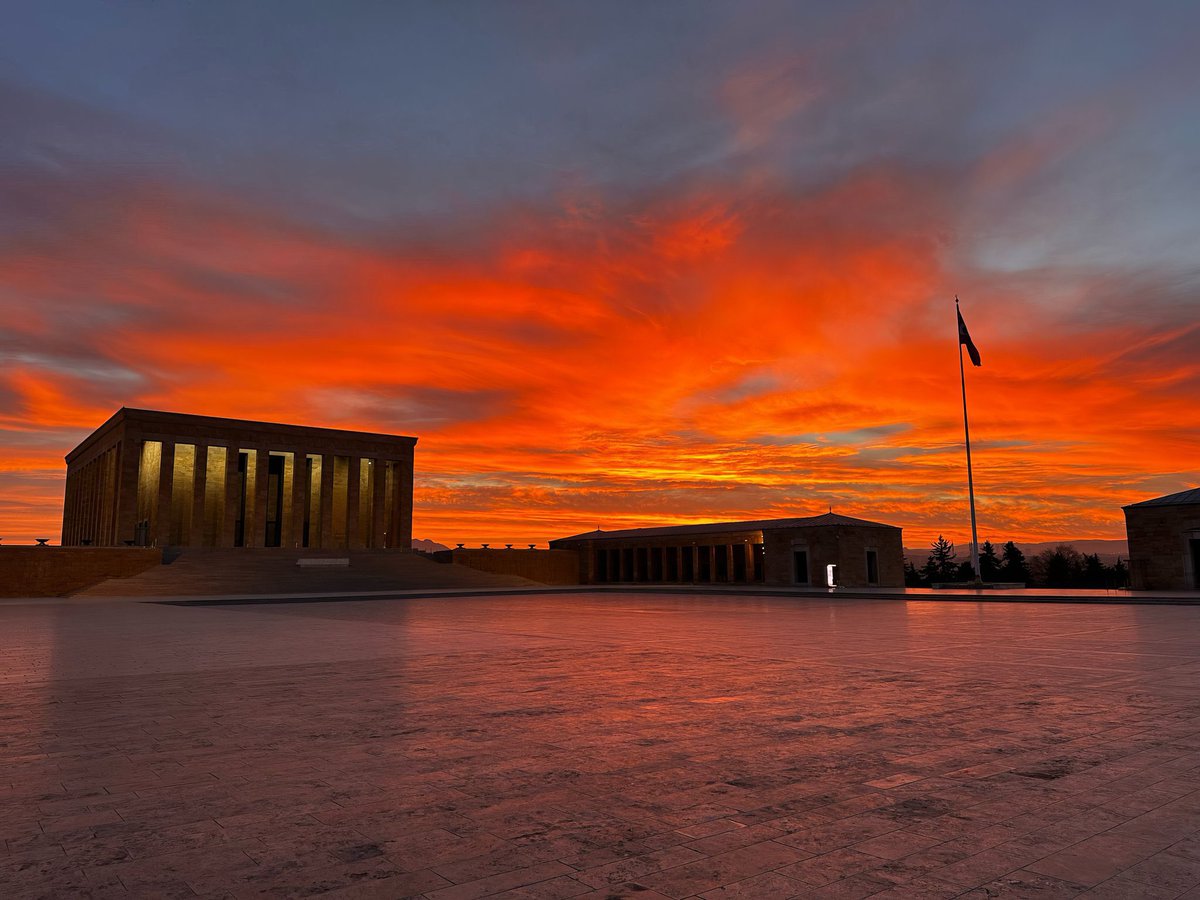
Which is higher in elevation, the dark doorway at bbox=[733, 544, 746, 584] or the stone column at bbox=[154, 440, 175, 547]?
the stone column at bbox=[154, 440, 175, 547]

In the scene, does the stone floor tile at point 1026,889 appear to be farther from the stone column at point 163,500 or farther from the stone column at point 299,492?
the stone column at point 163,500

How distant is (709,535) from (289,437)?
115ft

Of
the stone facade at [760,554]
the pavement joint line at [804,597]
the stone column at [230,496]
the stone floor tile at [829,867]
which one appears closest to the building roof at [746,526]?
the stone facade at [760,554]

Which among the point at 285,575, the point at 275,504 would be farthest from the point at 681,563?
the point at 275,504

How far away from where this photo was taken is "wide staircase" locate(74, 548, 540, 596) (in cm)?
4291

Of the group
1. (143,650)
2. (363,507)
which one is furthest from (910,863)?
(363,507)

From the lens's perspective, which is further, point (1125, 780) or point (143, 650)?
point (143, 650)

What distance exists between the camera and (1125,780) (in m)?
5.34

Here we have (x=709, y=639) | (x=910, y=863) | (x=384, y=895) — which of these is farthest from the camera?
(x=709, y=639)

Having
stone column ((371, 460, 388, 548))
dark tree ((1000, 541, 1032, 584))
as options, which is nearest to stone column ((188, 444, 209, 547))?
stone column ((371, 460, 388, 548))

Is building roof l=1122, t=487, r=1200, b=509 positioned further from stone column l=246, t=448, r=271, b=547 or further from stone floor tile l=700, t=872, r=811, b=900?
stone column l=246, t=448, r=271, b=547

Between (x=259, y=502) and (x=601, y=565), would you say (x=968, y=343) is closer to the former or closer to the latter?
(x=601, y=565)

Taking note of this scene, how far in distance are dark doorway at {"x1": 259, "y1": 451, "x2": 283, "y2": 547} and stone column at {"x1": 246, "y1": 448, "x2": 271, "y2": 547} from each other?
5.10 metres

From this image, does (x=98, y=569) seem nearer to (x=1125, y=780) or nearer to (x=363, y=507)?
(x=363, y=507)
